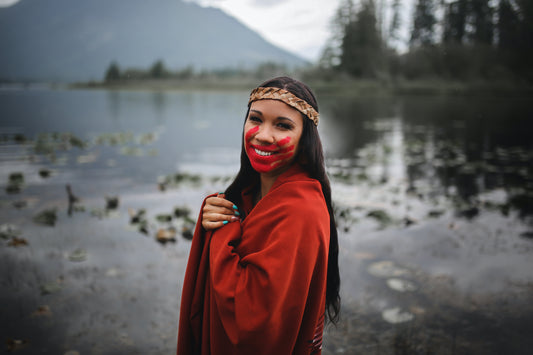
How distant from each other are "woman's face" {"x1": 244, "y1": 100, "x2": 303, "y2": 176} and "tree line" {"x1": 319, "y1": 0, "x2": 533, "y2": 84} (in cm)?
1230

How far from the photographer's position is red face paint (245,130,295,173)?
136 centimetres

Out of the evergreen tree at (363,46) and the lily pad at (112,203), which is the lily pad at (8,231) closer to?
the lily pad at (112,203)

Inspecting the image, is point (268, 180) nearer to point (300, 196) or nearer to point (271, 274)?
point (300, 196)

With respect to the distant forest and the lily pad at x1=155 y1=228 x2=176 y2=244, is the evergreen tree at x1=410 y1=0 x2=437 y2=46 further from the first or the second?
the lily pad at x1=155 y1=228 x2=176 y2=244

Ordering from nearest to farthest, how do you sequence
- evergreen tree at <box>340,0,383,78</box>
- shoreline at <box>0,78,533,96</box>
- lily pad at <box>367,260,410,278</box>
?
1. lily pad at <box>367,260,410,278</box>
2. shoreline at <box>0,78,533,96</box>
3. evergreen tree at <box>340,0,383,78</box>

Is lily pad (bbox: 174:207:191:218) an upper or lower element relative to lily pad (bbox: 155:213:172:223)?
upper

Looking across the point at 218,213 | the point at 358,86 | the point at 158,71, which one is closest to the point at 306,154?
the point at 218,213

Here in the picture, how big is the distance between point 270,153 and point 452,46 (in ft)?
68.2

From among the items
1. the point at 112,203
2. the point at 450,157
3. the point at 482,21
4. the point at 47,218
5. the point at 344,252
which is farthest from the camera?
the point at 482,21

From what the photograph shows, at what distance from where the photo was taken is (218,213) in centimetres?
137

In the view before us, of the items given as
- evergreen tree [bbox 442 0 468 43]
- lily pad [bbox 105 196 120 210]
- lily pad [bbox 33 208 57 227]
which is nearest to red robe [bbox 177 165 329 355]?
lily pad [bbox 33 208 57 227]

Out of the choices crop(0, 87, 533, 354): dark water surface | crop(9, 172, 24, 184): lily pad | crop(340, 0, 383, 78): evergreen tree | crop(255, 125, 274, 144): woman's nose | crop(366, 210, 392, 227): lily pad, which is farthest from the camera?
crop(340, 0, 383, 78): evergreen tree

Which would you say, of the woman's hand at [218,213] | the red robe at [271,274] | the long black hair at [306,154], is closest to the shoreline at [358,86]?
the long black hair at [306,154]

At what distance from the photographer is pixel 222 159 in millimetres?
9477
